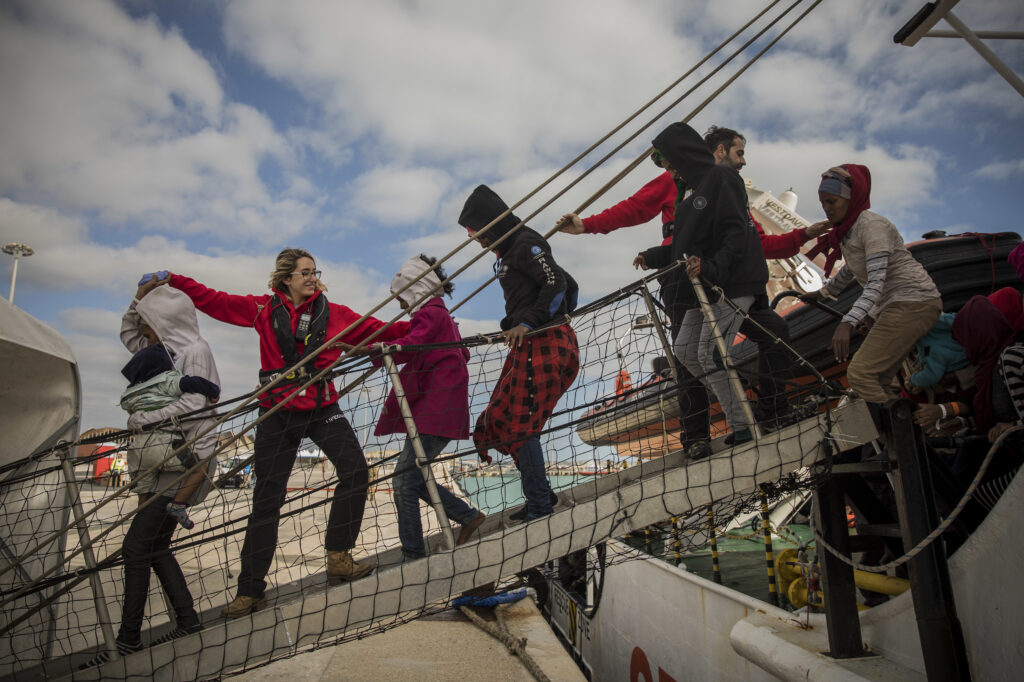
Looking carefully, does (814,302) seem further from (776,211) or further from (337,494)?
(776,211)

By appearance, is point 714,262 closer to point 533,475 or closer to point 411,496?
point 533,475

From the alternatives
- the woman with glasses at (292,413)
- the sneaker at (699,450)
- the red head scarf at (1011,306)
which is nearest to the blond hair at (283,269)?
the woman with glasses at (292,413)

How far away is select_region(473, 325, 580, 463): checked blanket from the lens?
264cm

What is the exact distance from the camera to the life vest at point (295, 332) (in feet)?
9.19

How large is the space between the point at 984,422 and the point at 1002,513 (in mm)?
748

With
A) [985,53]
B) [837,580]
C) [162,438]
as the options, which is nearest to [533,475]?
[837,580]

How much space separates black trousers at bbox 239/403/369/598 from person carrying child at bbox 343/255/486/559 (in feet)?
0.66

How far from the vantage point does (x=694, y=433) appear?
2.57 meters

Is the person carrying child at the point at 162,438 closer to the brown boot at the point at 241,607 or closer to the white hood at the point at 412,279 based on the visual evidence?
the brown boot at the point at 241,607

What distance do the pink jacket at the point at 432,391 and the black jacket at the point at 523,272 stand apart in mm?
330

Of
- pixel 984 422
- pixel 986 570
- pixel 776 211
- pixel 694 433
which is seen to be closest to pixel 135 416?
pixel 694 433

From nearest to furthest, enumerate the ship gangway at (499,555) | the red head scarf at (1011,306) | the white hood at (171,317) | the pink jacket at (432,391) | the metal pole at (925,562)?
the metal pole at (925,562)
the ship gangway at (499,555)
the red head scarf at (1011,306)
the pink jacket at (432,391)
the white hood at (171,317)

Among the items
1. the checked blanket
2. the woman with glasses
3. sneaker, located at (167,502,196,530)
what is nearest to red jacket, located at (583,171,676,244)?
the checked blanket

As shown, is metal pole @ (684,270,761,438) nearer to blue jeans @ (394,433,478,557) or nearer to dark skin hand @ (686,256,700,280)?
dark skin hand @ (686,256,700,280)
